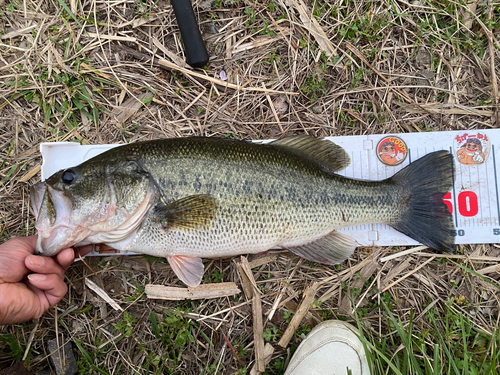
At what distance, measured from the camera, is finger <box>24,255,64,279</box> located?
100 inches

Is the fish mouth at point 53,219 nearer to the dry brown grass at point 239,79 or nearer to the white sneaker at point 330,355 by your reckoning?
the dry brown grass at point 239,79

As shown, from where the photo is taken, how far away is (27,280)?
9.05ft

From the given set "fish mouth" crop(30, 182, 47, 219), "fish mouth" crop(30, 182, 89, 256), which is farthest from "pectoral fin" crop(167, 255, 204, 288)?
"fish mouth" crop(30, 182, 47, 219)

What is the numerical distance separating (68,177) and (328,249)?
217cm

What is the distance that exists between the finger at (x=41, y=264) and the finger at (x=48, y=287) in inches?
1.6

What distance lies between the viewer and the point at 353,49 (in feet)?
10.7

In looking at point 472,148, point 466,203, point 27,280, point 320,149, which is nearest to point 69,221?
point 27,280

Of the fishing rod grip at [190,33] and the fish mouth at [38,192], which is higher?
the fishing rod grip at [190,33]

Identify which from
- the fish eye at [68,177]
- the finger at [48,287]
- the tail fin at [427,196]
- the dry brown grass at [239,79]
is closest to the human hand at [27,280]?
the finger at [48,287]

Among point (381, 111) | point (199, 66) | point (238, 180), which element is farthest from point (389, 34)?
point (238, 180)

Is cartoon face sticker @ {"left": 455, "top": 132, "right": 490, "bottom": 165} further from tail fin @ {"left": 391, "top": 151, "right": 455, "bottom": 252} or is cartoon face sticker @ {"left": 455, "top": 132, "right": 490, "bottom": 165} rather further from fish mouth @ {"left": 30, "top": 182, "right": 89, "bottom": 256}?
fish mouth @ {"left": 30, "top": 182, "right": 89, "bottom": 256}

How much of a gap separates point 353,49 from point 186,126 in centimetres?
179

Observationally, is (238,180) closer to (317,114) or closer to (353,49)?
(317,114)

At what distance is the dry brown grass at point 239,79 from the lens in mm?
3170
